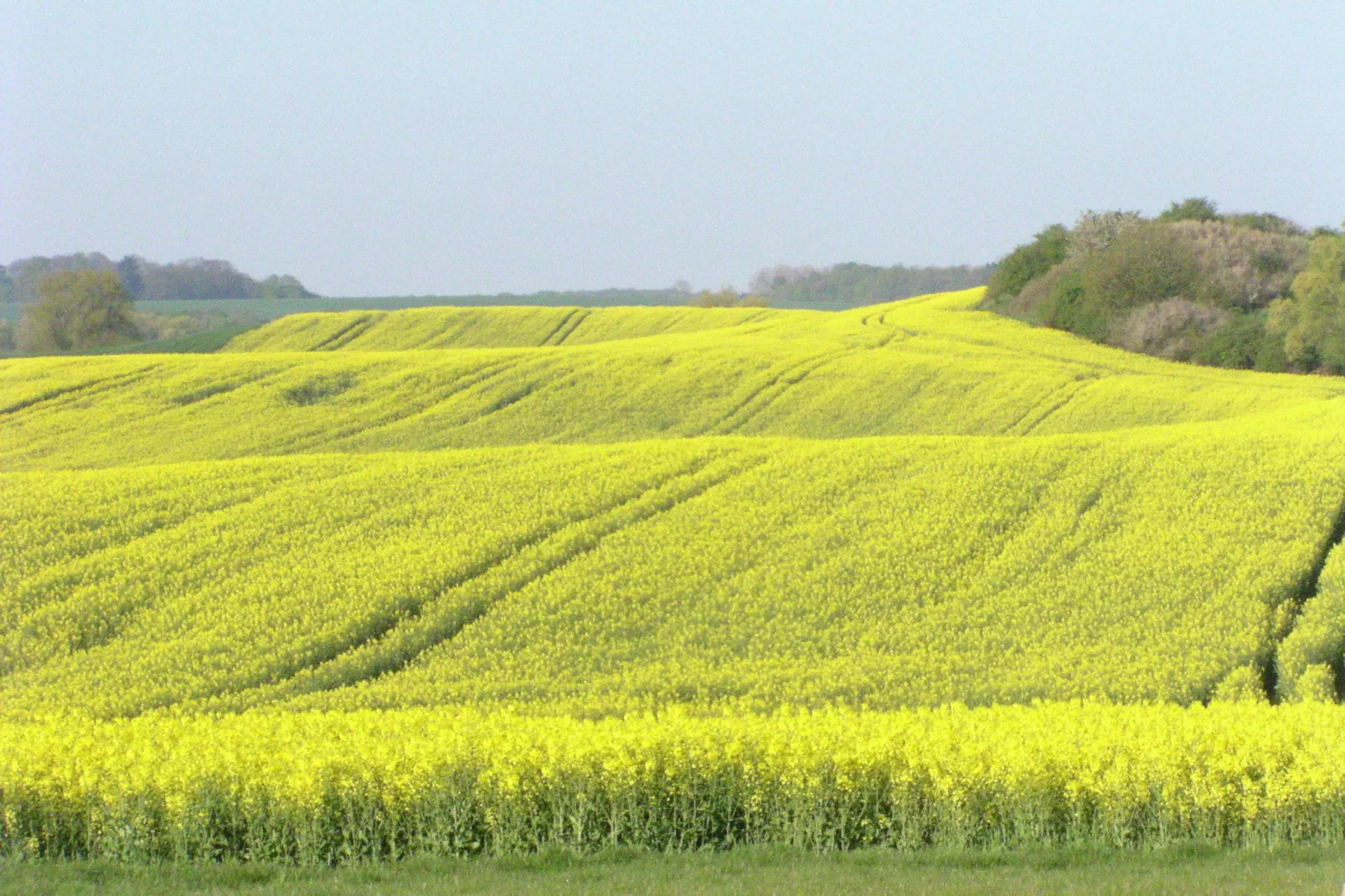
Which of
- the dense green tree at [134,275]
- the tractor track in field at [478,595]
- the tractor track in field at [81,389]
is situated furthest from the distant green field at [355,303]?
the tractor track in field at [478,595]

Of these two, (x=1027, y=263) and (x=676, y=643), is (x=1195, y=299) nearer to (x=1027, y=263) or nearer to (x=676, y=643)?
(x=1027, y=263)

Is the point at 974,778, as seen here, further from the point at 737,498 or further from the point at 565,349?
the point at 565,349

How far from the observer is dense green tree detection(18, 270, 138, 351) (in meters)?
62.9

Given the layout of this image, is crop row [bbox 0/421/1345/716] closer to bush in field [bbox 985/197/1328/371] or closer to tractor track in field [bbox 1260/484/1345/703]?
tractor track in field [bbox 1260/484/1345/703]

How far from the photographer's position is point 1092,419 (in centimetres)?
3622

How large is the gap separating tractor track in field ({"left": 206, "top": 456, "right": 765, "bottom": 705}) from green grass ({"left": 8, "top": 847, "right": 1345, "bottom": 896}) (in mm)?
5983

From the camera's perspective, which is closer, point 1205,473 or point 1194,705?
point 1194,705

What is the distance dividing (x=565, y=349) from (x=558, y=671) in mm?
29335

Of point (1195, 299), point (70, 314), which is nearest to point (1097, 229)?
point (1195, 299)

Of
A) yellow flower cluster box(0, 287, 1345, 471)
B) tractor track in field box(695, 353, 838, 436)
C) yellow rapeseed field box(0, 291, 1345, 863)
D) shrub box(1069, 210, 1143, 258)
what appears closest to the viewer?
yellow rapeseed field box(0, 291, 1345, 863)

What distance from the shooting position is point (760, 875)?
9406 millimetres

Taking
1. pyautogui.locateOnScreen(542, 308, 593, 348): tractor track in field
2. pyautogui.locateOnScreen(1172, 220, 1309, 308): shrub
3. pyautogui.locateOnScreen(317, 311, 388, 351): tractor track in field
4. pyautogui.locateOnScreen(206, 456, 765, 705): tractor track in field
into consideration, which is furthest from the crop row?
pyautogui.locateOnScreen(317, 311, 388, 351): tractor track in field

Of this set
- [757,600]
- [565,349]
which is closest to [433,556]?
[757,600]

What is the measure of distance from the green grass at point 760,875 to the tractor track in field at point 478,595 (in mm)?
5983
